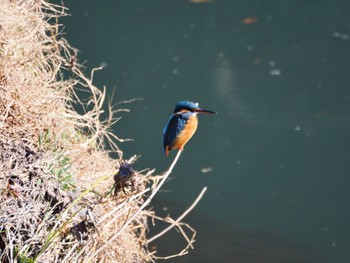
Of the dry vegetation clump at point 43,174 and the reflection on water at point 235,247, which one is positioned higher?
the dry vegetation clump at point 43,174

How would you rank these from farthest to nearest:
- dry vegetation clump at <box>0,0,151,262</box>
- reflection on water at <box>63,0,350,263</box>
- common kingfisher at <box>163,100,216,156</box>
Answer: reflection on water at <box>63,0,350,263</box>, common kingfisher at <box>163,100,216,156</box>, dry vegetation clump at <box>0,0,151,262</box>

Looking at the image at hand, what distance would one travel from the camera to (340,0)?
8.15 meters

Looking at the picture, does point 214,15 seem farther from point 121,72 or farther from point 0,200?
point 0,200

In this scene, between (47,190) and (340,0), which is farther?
(340,0)

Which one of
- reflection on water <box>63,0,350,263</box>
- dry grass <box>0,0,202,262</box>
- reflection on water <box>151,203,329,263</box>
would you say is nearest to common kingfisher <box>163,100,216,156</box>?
dry grass <box>0,0,202,262</box>

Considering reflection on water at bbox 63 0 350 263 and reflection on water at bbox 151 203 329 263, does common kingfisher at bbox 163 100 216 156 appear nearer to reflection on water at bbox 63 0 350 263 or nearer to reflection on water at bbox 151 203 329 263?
reflection on water at bbox 151 203 329 263

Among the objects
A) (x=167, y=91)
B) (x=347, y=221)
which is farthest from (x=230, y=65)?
(x=347, y=221)

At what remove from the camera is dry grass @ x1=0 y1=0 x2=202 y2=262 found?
1.84 metres

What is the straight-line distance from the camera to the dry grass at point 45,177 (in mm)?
1837

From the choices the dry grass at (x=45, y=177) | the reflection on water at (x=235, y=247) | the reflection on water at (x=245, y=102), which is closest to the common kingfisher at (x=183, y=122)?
the dry grass at (x=45, y=177)

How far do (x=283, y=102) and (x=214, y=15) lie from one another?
8.20 feet

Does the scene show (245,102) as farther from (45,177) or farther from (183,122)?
(45,177)

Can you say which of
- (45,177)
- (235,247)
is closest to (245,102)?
(235,247)

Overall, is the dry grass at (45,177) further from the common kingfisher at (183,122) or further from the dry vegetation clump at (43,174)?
the common kingfisher at (183,122)
